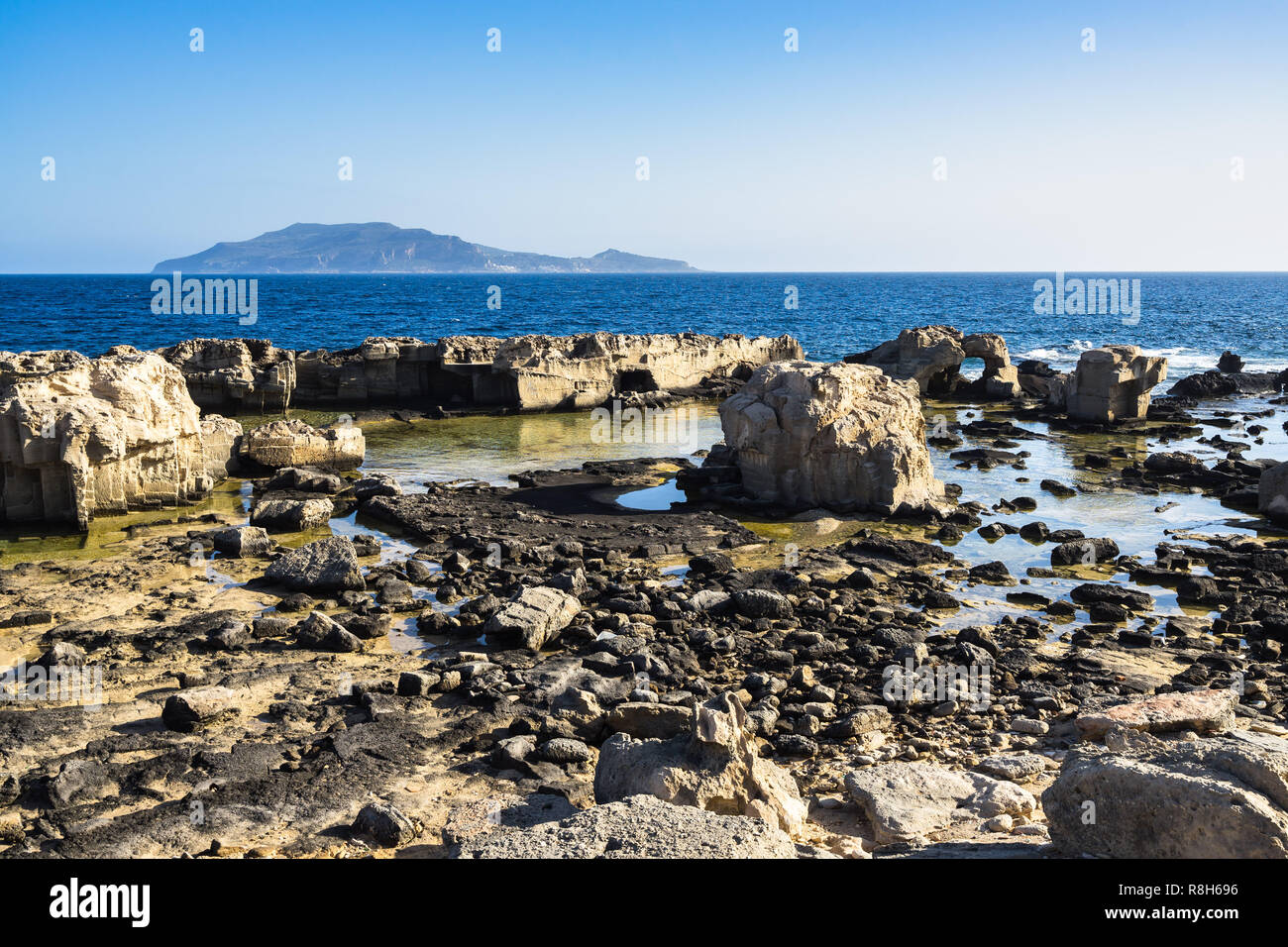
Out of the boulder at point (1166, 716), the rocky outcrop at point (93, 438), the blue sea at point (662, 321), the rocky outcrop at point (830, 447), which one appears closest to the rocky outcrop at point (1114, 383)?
the rocky outcrop at point (830, 447)

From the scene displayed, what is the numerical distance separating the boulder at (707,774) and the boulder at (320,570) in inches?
256

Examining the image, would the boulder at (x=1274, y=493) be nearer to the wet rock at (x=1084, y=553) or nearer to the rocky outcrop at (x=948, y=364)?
the wet rock at (x=1084, y=553)

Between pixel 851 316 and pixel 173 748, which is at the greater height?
pixel 851 316

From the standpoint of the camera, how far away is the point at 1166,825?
5527 millimetres

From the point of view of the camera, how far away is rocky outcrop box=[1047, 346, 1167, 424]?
27.9 meters

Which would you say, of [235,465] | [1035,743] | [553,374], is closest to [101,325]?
[553,374]

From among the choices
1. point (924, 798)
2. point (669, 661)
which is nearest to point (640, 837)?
point (924, 798)

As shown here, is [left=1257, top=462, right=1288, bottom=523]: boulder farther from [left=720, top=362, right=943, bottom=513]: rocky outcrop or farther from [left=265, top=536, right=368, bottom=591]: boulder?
[left=265, top=536, right=368, bottom=591]: boulder

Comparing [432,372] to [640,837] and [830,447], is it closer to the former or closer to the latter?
[830,447]

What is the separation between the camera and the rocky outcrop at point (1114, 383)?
27.9m

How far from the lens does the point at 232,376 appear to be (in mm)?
27641

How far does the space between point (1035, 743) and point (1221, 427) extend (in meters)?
23.6
